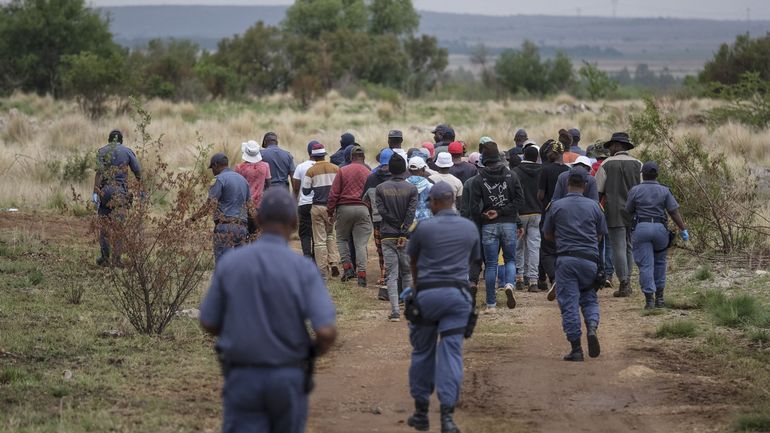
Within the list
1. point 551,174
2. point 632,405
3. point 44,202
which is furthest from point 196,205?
point 44,202

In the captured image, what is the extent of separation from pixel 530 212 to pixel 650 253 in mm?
2033

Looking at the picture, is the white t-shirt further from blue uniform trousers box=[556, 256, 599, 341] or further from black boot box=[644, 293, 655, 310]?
blue uniform trousers box=[556, 256, 599, 341]

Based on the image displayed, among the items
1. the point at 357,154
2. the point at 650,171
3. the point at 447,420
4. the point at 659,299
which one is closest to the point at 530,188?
the point at 650,171

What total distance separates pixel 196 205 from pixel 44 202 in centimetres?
1091

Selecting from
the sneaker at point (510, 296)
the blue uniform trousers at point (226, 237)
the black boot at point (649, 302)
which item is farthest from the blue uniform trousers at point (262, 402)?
the black boot at point (649, 302)

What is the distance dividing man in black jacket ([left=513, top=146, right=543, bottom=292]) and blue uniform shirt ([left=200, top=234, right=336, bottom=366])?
907 centimetres

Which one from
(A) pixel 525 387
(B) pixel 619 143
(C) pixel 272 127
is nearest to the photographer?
(A) pixel 525 387

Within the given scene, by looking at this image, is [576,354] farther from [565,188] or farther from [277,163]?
[277,163]

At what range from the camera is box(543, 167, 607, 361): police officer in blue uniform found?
11438 mm

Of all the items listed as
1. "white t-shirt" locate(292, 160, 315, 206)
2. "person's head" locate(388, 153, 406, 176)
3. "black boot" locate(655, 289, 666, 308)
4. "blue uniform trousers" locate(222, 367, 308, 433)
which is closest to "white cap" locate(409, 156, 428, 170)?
"person's head" locate(388, 153, 406, 176)

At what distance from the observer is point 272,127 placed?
122 ft

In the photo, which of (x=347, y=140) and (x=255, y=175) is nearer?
(x=255, y=175)

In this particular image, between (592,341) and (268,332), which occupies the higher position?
(268,332)

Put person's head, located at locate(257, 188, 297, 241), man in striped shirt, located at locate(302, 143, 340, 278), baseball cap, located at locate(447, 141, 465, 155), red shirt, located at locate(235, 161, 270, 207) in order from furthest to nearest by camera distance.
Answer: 1. man in striped shirt, located at locate(302, 143, 340, 278)
2. baseball cap, located at locate(447, 141, 465, 155)
3. red shirt, located at locate(235, 161, 270, 207)
4. person's head, located at locate(257, 188, 297, 241)
